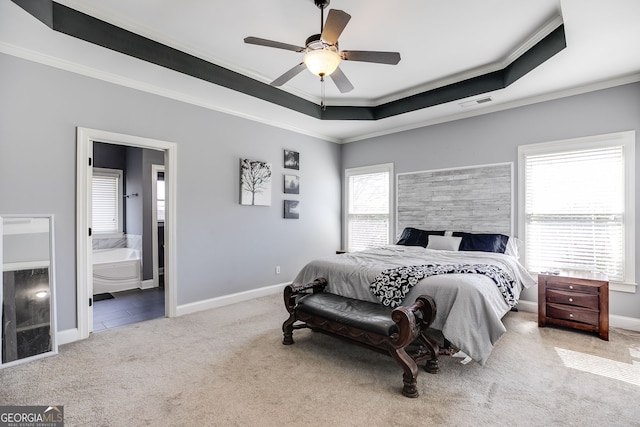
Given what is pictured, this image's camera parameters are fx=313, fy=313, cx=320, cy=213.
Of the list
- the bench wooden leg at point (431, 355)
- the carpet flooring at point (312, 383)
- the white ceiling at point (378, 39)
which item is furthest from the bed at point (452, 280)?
the white ceiling at point (378, 39)

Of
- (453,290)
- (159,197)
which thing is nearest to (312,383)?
(453,290)

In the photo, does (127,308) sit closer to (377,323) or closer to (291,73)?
(377,323)

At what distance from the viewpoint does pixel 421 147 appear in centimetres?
504

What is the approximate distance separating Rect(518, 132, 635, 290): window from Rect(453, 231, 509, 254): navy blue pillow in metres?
0.32

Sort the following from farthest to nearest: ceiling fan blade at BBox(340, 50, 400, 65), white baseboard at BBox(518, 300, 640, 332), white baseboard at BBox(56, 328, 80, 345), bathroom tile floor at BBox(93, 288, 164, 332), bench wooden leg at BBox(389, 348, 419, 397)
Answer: bathroom tile floor at BBox(93, 288, 164, 332)
white baseboard at BBox(518, 300, 640, 332)
white baseboard at BBox(56, 328, 80, 345)
ceiling fan blade at BBox(340, 50, 400, 65)
bench wooden leg at BBox(389, 348, 419, 397)

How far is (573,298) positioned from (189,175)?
452cm

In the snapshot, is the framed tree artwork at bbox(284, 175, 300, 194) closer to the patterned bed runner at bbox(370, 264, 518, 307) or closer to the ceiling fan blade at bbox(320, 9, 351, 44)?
the patterned bed runner at bbox(370, 264, 518, 307)

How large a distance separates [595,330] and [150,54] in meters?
5.13

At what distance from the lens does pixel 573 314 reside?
Answer: 127 inches

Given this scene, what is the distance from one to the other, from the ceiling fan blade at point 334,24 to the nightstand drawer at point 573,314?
3.47 metres

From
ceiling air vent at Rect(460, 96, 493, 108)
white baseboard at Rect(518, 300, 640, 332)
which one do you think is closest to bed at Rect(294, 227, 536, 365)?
white baseboard at Rect(518, 300, 640, 332)

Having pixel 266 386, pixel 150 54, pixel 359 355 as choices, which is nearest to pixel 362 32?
pixel 150 54

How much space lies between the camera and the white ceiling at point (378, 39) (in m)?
2.53

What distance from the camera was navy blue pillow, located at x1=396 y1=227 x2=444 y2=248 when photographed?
455cm
